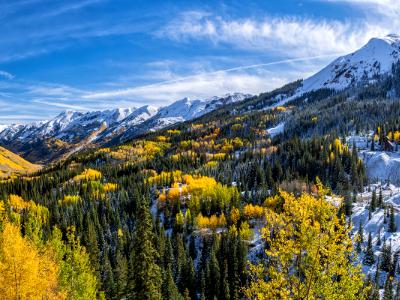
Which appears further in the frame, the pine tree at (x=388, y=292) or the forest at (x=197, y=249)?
the pine tree at (x=388, y=292)

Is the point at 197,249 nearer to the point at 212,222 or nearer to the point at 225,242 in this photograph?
the point at 212,222

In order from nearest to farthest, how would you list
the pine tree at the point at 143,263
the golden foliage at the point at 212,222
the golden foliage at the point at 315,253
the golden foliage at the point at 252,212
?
the golden foliage at the point at 315,253
the pine tree at the point at 143,263
the golden foliage at the point at 212,222
the golden foliage at the point at 252,212

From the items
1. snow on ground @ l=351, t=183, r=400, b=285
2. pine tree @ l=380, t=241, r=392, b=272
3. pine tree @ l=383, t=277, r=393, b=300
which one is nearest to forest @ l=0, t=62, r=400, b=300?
pine tree @ l=380, t=241, r=392, b=272

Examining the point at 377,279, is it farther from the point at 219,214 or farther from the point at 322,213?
the point at 322,213


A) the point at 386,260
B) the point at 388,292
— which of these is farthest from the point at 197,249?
the point at 388,292

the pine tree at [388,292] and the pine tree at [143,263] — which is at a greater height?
the pine tree at [143,263]

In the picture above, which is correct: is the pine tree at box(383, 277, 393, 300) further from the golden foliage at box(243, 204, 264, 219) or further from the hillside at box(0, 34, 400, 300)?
the golden foliage at box(243, 204, 264, 219)

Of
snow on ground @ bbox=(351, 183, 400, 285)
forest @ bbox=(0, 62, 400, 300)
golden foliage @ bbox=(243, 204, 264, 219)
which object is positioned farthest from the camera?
golden foliage @ bbox=(243, 204, 264, 219)

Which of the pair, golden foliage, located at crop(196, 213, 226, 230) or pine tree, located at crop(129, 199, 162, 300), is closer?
pine tree, located at crop(129, 199, 162, 300)

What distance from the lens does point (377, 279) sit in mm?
104688

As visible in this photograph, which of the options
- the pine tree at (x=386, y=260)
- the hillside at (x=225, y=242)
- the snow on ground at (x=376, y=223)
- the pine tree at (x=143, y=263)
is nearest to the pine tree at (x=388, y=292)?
the hillside at (x=225, y=242)

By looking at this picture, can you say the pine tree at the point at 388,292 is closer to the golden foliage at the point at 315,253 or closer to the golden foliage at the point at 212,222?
the golden foliage at the point at 212,222

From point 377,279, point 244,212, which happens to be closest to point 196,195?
point 244,212

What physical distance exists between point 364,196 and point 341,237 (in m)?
174
